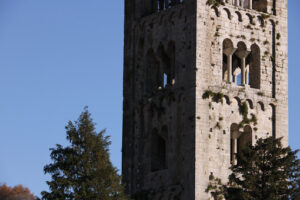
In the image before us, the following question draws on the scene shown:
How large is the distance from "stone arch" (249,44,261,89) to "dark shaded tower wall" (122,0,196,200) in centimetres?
377

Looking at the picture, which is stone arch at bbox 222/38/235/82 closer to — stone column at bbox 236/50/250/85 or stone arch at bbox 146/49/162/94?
stone column at bbox 236/50/250/85

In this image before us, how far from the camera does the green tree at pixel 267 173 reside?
5247 centimetres

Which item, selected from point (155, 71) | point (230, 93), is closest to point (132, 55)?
point (155, 71)

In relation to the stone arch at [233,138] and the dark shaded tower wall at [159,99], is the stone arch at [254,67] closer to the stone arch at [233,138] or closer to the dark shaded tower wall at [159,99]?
the stone arch at [233,138]

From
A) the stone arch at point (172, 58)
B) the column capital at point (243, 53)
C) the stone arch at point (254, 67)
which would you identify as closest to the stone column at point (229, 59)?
the column capital at point (243, 53)

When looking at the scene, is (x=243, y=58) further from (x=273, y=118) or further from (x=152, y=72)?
(x=152, y=72)

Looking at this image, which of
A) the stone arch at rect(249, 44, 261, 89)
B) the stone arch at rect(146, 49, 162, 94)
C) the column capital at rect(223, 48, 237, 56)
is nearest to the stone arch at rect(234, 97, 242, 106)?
the stone arch at rect(249, 44, 261, 89)

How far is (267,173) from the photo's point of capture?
5309 cm

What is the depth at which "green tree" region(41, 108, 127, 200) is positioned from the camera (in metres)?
49.6

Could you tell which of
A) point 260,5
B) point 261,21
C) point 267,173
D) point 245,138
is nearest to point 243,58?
point 261,21

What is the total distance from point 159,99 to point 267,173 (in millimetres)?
8752

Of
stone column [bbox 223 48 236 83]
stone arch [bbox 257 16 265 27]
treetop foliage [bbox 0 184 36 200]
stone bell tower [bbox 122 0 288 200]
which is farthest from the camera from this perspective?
treetop foliage [bbox 0 184 36 200]

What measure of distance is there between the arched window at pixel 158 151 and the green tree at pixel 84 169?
9300 millimetres

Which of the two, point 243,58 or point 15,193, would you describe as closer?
point 243,58
